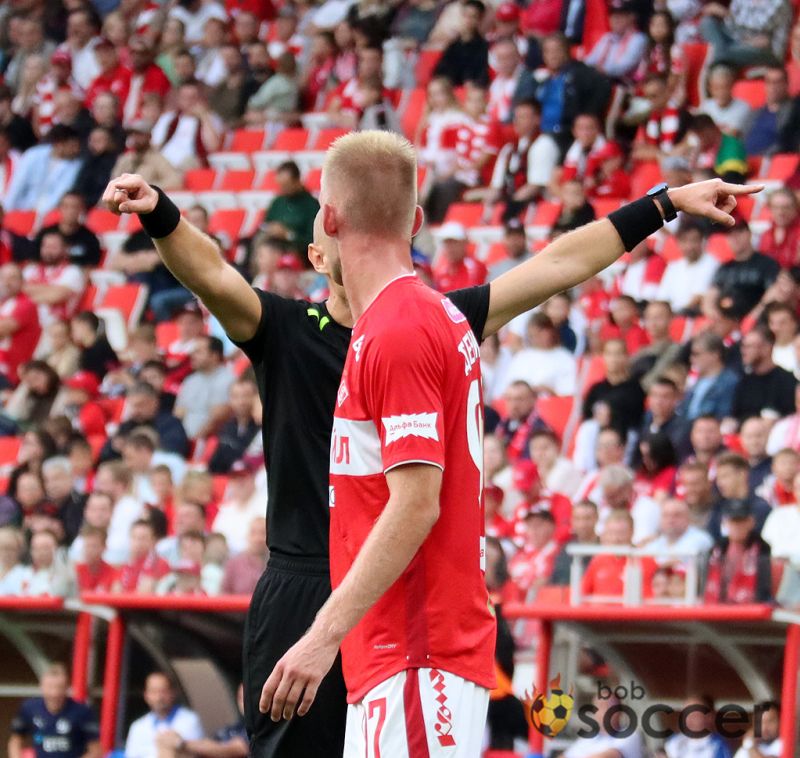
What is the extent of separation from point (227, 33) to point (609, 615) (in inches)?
435

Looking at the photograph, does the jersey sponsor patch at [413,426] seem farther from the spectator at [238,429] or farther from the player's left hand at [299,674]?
the spectator at [238,429]

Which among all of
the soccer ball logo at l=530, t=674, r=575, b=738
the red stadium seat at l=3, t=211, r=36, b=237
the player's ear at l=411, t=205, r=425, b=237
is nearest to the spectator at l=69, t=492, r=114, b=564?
the soccer ball logo at l=530, t=674, r=575, b=738

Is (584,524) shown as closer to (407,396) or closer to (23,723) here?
(23,723)

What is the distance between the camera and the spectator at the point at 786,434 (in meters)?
9.92

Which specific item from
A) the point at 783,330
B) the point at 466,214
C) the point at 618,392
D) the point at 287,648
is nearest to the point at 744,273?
the point at 783,330

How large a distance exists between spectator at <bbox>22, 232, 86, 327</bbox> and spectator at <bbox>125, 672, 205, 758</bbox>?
6.54 m

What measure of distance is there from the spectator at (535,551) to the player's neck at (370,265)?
582cm

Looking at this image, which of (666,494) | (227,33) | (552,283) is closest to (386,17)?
(227,33)

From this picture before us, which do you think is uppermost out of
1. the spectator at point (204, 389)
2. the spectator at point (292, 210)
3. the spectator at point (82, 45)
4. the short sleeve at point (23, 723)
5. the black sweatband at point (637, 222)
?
the spectator at point (82, 45)

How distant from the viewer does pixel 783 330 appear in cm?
1071

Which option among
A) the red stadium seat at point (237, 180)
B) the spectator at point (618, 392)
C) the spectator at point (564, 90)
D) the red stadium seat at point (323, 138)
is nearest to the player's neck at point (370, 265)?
the spectator at point (618, 392)

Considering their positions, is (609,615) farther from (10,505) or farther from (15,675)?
(10,505)

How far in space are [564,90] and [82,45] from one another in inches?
270

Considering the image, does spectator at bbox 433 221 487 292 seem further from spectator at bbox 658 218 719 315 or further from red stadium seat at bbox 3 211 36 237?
red stadium seat at bbox 3 211 36 237
